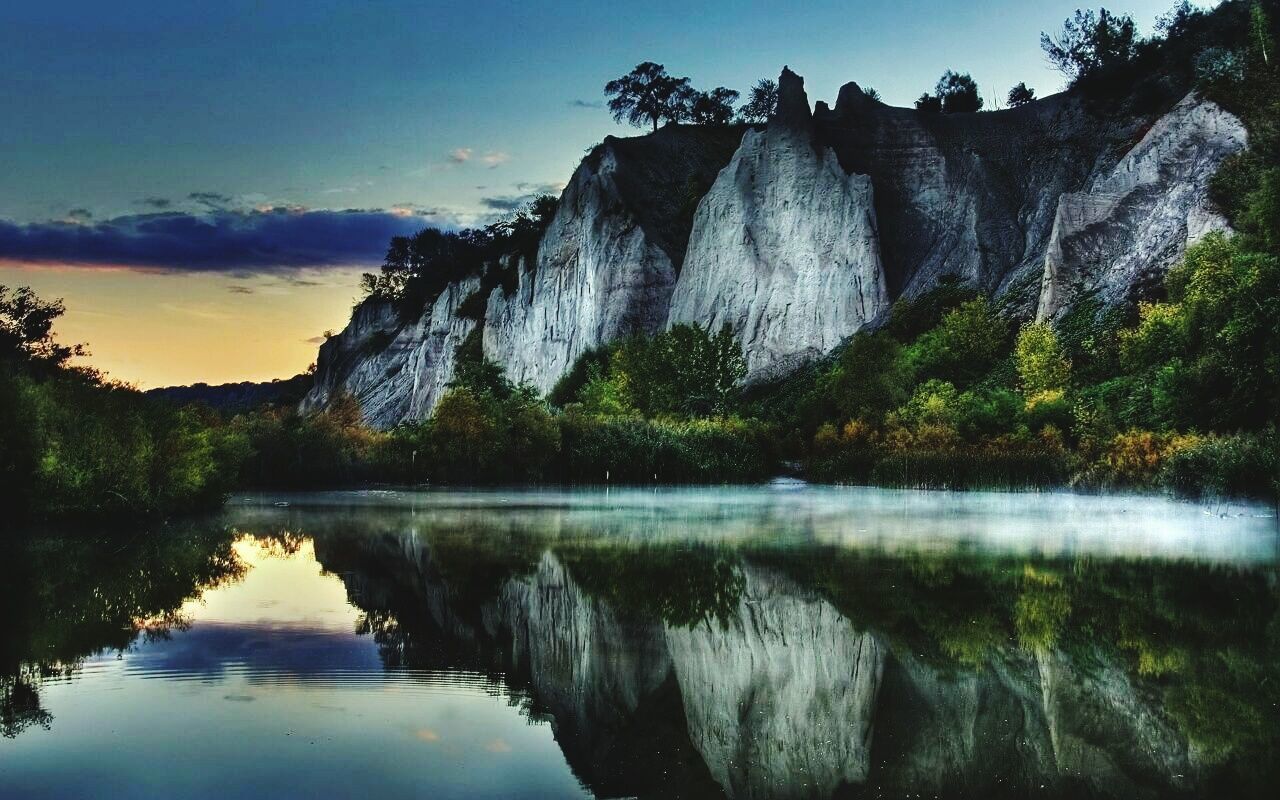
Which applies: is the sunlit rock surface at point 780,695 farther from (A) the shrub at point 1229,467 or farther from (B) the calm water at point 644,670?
(A) the shrub at point 1229,467

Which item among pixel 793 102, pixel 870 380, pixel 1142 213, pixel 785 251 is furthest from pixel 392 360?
pixel 1142 213

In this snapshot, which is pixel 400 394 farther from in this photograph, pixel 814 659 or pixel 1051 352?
pixel 814 659

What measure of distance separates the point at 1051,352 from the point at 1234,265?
11.2 metres

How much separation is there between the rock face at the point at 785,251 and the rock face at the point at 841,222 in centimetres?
10

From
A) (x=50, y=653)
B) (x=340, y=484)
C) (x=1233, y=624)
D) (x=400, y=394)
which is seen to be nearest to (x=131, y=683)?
(x=50, y=653)

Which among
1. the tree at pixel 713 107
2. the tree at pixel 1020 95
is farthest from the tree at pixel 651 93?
the tree at pixel 1020 95

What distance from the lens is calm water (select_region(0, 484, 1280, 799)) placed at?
5.93 metres

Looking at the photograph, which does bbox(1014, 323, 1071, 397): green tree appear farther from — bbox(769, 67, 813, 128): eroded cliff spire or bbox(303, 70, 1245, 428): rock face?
bbox(769, 67, 813, 128): eroded cliff spire

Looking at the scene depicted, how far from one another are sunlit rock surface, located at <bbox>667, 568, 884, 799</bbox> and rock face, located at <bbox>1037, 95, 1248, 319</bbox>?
3886cm

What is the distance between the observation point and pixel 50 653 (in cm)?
905

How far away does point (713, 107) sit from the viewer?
9138cm

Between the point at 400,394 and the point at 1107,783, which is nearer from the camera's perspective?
the point at 1107,783

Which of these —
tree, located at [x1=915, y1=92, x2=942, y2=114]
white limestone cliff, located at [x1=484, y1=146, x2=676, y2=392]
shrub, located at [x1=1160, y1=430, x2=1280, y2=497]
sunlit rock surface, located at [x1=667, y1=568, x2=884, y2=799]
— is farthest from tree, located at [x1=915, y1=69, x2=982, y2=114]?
sunlit rock surface, located at [x1=667, y1=568, x2=884, y2=799]

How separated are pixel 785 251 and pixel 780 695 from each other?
59.8m
